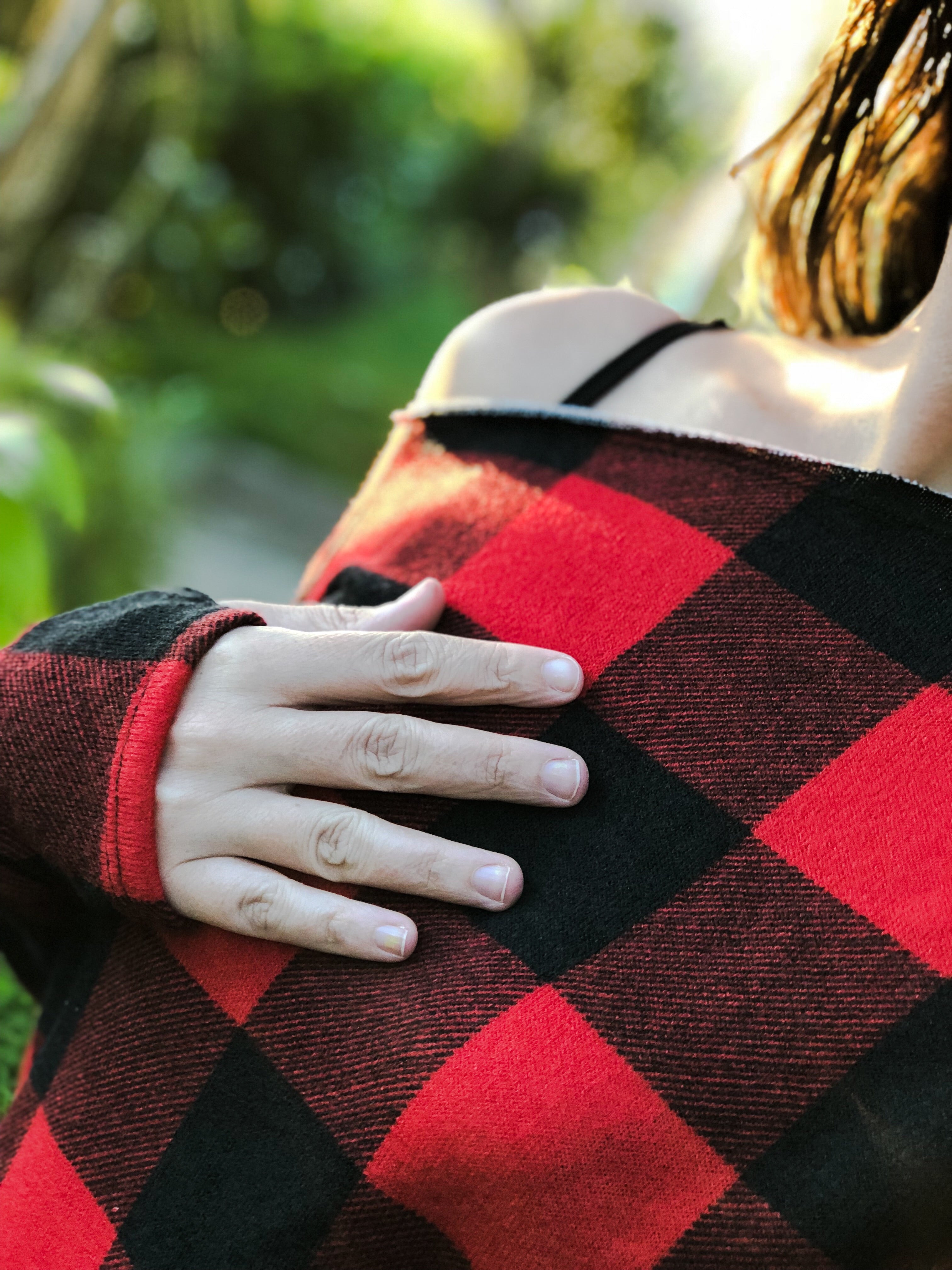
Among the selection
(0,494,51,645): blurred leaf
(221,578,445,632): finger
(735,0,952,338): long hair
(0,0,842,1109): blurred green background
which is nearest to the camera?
(221,578,445,632): finger

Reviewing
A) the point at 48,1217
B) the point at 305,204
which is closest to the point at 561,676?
the point at 48,1217

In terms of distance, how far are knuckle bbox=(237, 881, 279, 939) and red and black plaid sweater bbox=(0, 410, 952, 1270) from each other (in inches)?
1.1

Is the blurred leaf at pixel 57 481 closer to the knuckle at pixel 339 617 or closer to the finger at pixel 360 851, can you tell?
the knuckle at pixel 339 617

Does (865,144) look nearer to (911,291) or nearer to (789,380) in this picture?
(911,291)

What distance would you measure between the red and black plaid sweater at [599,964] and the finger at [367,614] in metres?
0.03

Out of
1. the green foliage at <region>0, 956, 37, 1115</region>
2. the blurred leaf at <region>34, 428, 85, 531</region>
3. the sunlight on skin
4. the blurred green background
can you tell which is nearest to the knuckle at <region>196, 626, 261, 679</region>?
the green foliage at <region>0, 956, 37, 1115</region>

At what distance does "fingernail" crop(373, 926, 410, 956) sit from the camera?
0.74 metres

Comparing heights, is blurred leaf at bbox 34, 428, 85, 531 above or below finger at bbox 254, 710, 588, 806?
below

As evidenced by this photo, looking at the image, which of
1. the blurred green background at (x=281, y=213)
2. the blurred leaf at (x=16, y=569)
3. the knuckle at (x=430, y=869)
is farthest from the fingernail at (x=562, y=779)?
the blurred green background at (x=281, y=213)

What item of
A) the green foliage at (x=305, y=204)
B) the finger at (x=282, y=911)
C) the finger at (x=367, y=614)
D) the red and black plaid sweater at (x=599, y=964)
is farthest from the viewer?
the green foliage at (x=305, y=204)

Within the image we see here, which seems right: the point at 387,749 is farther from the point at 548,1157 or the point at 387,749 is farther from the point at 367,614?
the point at 548,1157

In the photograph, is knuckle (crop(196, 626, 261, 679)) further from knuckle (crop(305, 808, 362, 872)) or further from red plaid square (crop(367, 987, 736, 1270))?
red plaid square (crop(367, 987, 736, 1270))

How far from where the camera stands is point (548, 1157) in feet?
2.13

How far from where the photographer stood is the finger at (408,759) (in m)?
0.76
